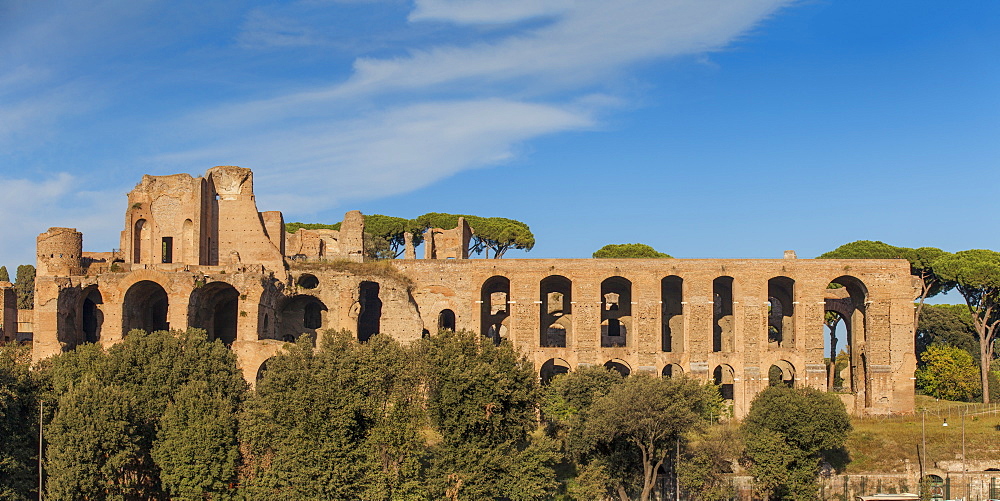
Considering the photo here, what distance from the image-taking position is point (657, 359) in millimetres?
52281

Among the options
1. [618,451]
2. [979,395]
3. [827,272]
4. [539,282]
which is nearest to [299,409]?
[618,451]

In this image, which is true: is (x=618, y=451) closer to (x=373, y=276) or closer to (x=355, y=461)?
(x=355, y=461)

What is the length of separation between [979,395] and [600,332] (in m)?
20.3

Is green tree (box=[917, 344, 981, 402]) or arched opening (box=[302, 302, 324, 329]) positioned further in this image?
green tree (box=[917, 344, 981, 402])

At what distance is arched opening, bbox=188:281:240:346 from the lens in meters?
48.3

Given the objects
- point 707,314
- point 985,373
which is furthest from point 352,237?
point 985,373

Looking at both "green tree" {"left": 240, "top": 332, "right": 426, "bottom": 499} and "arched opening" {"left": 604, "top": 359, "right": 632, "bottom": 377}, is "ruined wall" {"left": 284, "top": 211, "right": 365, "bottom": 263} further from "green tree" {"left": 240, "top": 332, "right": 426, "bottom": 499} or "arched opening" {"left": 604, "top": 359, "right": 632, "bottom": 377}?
"green tree" {"left": 240, "top": 332, "right": 426, "bottom": 499}

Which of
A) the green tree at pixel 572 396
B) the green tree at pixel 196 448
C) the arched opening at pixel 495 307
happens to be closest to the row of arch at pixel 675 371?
the arched opening at pixel 495 307

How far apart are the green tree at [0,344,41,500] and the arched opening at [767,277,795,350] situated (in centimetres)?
3183

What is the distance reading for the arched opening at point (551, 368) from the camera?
52.6 metres

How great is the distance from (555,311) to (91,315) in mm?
22511

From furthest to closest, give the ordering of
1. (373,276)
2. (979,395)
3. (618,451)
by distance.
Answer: (979,395) < (373,276) < (618,451)

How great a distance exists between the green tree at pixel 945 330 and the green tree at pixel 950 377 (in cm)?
610

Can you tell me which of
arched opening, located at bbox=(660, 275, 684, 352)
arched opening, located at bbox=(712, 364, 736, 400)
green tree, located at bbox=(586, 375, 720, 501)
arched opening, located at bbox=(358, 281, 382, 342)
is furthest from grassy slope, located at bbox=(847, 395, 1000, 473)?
arched opening, located at bbox=(358, 281, 382, 342)
